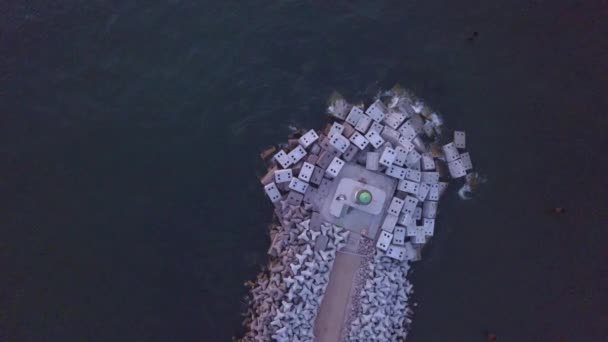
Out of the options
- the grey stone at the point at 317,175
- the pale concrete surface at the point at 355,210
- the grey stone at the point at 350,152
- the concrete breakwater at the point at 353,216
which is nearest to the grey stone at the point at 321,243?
the concrete breakwater at the point at 353,216

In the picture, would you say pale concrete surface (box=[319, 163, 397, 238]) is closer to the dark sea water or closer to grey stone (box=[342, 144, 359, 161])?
grey stone (box=[342, 144, 359, 161])

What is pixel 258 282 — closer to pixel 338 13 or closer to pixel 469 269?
pixel 469 269

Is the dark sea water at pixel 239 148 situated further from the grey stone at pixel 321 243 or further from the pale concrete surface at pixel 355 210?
the pale concrete surface at pixel 355 210

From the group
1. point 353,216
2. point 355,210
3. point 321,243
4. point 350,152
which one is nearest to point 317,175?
point 350,152

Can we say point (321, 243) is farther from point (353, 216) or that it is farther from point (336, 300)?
point (336, 300)

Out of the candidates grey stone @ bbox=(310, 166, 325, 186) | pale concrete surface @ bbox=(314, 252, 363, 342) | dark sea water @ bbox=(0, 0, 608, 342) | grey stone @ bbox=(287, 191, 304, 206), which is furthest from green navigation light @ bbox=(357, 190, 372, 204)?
dark sea water @ bbox=(0, 0, 608, 342)
